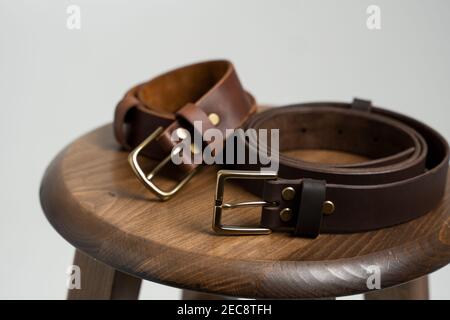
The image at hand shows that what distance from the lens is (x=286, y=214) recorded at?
0.91 metres

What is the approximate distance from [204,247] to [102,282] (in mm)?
265

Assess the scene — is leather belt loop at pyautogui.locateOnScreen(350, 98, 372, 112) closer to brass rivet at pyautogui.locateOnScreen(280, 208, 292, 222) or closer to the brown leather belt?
the brown leather belt

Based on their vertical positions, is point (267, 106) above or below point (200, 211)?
above

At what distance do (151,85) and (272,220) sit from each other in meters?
0.44

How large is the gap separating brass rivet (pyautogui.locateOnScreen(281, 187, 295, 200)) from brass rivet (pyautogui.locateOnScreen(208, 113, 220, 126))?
Result: 0.80 ft

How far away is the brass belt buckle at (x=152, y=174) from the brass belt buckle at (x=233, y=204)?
133 millimetres

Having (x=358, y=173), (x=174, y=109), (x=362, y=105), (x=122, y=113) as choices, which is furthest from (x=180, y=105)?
(x=358, y=173)

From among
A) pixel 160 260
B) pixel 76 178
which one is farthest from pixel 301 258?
pixel 76 178

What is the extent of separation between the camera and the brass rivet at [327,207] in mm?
901

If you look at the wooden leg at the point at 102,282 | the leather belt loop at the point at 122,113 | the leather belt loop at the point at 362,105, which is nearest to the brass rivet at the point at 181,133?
the leather belt loop at the point at 122,113

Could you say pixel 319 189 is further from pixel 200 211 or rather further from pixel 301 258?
pixel 200 211

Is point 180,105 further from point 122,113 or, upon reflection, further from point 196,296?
point 196,296

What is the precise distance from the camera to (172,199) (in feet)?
3.40

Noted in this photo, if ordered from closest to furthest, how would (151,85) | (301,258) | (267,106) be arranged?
1. (301,258)
2. (151,85)
3. (267,106)
